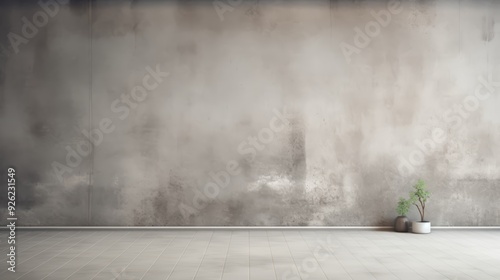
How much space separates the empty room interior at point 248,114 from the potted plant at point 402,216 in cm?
26

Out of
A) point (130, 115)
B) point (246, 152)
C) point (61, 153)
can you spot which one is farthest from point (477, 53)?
point (61, 153)

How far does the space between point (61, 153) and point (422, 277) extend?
595 centimetres

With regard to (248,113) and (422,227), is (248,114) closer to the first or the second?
(248,113)

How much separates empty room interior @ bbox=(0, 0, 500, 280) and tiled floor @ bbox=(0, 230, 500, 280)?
420 millimetres

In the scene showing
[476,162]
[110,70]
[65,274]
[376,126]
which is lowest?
[65,274]

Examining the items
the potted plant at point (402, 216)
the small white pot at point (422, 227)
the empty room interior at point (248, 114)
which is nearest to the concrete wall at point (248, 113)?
the empty room interior at point (248, 114)

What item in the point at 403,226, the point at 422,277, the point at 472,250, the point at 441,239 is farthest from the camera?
the point at 403,226

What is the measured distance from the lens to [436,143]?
9078mm

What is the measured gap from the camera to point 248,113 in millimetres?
9039

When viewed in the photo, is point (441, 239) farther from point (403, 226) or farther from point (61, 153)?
point (61, 153)

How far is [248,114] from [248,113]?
2cm

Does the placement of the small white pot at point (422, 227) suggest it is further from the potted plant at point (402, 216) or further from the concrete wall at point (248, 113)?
the concrete wall at point (248, 113)

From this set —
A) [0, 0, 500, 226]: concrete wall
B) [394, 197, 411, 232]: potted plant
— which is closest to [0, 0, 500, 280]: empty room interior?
[0, 0, 500, 226]: concrete wall

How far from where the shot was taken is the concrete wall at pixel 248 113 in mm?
9008
